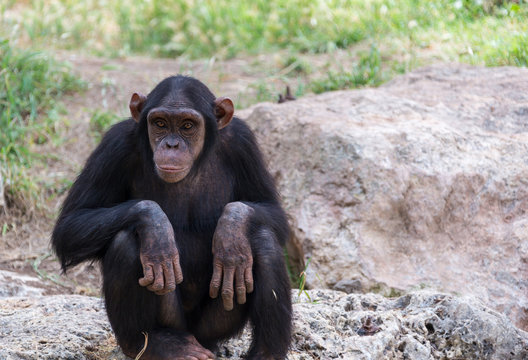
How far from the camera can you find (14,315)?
4742 millimetres

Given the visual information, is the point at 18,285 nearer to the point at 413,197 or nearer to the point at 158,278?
the point at 158,278

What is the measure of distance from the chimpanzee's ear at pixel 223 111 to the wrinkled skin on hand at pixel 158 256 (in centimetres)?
89

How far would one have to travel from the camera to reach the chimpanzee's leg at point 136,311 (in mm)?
3926

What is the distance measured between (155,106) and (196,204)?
633mm

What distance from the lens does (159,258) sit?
3.83 m

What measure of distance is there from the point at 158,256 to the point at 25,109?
230 inches

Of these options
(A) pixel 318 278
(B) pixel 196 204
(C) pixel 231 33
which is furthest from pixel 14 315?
(C) pixel 231 33

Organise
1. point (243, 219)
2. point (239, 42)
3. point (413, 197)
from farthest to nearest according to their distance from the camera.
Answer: point (239, 42), point (413, 197), point (243, 219)

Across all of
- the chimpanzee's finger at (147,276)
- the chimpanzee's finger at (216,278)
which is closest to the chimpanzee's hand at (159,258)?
the chimpanzee's finger at (147,276)

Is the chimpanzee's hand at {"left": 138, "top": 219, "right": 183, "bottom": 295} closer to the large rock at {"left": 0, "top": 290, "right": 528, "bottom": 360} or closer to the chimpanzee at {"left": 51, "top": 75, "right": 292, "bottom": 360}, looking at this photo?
the chimpanzee at {"left": 51, "top": 75, "right": 292, "bottom": 360}

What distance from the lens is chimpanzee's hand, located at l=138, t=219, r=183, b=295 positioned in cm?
381

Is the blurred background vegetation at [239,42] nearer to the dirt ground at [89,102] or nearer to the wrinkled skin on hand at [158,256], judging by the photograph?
the dirt ground at [89,102]

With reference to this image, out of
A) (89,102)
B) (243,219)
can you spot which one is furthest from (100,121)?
(243,219)

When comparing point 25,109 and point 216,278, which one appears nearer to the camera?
point 216,278
